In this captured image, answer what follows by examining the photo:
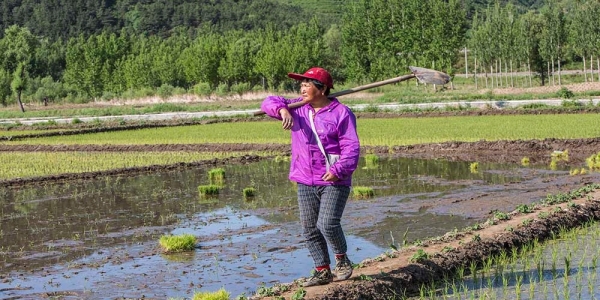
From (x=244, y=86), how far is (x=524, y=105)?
125 ft

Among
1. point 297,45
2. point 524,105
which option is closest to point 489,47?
point 297,45

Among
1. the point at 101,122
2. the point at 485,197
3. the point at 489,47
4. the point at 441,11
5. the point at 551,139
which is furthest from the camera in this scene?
the point at 489,47

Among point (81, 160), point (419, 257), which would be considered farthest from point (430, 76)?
point (81, 160)

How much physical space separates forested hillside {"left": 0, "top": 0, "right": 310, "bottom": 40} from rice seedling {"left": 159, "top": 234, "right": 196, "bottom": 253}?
126 meters

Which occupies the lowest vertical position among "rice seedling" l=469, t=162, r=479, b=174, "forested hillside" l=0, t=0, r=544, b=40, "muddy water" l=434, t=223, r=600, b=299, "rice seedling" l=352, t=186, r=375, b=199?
"rice seedling" l=469, t=162, r=479, b=174

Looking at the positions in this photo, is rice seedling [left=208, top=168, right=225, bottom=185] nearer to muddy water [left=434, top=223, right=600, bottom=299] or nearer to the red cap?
muddy water [left=434, top=223, right=600, bottom=299]

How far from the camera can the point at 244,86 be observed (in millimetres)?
71562

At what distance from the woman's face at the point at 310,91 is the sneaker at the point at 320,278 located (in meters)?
1.51

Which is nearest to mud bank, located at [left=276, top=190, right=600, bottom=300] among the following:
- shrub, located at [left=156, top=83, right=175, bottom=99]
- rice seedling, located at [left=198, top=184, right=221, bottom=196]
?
rice seedling, located at [left=198, top=184, right=221, bottom=196]

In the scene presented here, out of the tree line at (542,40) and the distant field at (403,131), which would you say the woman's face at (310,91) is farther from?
the tree line at (542,40)

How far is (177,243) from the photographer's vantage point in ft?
33.3

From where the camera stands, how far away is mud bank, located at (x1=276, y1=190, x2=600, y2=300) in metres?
7.10

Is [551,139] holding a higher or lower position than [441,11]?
lower

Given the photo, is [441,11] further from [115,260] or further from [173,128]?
[115,260]
